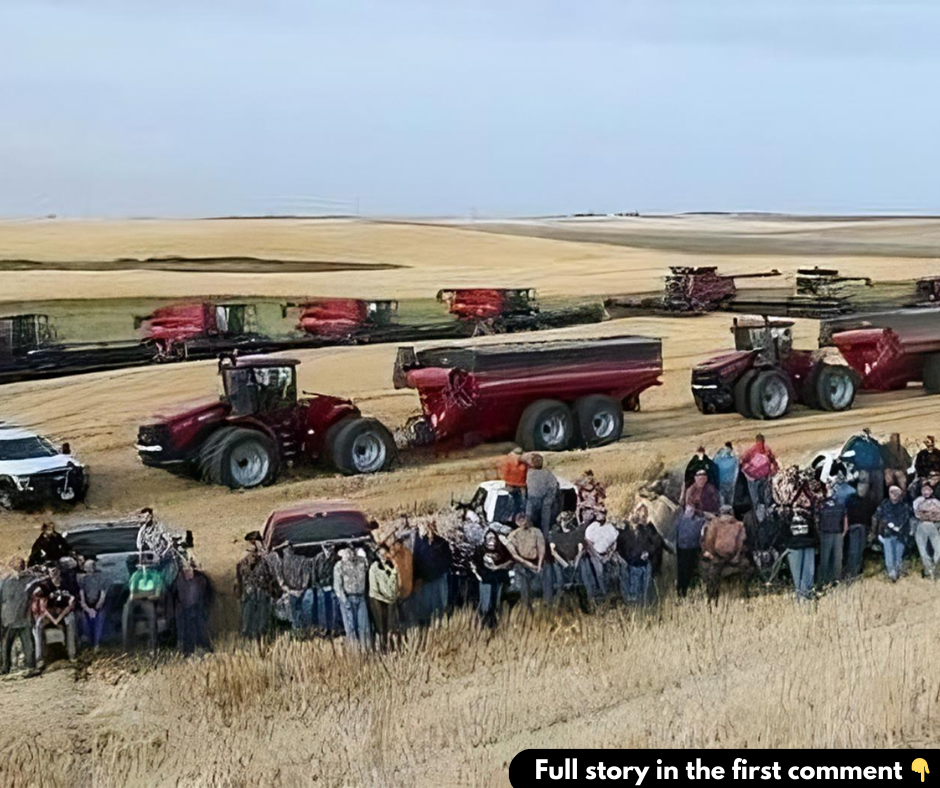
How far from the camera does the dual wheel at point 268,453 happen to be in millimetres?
5203

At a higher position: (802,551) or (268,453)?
(268,453)

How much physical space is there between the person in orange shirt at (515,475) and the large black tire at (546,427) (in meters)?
0.06

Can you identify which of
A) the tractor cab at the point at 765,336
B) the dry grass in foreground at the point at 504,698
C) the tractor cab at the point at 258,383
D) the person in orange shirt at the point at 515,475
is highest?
the tractor cab at the point at 765,336

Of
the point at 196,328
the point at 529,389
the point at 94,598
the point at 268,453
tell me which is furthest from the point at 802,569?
the point at 94,598

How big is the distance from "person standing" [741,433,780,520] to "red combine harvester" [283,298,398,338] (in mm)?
1901

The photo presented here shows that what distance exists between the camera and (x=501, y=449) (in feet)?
19.0

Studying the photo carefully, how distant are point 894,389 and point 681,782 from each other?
7.65ft

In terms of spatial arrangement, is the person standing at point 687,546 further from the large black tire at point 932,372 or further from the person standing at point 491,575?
the large black tire at point 932,372

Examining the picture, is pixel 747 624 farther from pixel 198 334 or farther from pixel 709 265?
pixel 198 334

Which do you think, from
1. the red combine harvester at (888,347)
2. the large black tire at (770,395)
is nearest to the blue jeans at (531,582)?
the large black tire at (770,395)

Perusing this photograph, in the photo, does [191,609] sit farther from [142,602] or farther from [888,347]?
[888,347]

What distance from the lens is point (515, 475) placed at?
5.82 m

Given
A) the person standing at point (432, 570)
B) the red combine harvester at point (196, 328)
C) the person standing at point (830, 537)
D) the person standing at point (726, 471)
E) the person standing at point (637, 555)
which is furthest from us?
the person standing at point (830, 537)

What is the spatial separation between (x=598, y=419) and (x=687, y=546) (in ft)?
2.53
